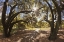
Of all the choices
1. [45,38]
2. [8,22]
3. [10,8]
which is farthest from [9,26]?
[45,38]

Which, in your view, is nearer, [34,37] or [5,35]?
[34,37]

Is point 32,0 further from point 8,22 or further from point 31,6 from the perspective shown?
point 8,22

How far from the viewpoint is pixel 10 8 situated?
21844mm

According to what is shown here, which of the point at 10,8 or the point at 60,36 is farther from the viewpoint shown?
the point at 10,8

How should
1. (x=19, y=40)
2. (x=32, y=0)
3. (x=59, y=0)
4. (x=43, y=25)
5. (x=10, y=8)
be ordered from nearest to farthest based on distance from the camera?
1. (x=59, y=0)
2. (x=19, y=40)
3. (x=32, y=0)
4. (x=10, y=8)
5. (x=43, y=25)

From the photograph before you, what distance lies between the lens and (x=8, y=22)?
68.9 ft

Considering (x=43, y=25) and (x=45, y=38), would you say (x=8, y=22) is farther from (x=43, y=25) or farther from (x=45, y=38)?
(x=43, y=25)

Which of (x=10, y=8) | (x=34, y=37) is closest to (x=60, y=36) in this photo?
(x=34, y=37)

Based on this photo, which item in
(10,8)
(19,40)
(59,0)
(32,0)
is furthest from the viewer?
(10,8)

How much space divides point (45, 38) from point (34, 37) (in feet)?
5.47

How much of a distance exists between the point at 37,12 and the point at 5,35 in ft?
15.1

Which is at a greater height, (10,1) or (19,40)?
(10,1)

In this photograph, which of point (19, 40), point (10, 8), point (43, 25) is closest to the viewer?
point (19, 40)

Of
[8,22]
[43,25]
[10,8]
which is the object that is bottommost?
[43,25]
